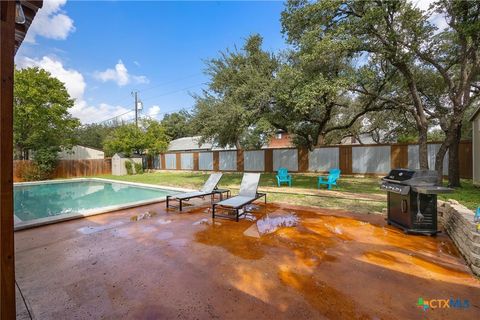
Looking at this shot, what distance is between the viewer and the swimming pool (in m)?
6.57

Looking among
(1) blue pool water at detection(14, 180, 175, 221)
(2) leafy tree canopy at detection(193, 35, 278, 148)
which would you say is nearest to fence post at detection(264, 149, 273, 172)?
(2) leafy tree canopy at detection(193, 35, 278, 148)

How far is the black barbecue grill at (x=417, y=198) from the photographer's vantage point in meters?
3.79

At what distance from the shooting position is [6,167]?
4.25 feet

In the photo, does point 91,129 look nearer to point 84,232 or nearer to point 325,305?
point 84,232

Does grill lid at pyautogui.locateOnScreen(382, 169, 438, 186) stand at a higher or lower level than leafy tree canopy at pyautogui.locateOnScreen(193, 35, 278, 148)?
lower

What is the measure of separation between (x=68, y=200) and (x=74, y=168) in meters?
9.44

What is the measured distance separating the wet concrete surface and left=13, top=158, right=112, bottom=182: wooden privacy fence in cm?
1410

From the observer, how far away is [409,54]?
7734 millimetres

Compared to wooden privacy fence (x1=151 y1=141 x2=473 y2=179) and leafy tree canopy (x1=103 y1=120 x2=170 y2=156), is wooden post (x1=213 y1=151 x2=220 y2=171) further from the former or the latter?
leafy tree canopy (x1=103 y1=120 x2=170 y2=156)

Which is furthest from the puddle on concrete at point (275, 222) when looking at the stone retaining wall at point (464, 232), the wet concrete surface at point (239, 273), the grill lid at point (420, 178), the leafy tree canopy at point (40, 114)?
the leafy tree canopy at point (40, 114)

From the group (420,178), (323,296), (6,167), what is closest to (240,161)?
(420,178)

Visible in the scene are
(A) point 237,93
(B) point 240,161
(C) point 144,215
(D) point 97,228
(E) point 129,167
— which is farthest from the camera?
(E) point 129,167

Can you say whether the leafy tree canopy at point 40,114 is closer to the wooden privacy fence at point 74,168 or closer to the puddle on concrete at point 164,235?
the wooden privacy fence at point 74,168

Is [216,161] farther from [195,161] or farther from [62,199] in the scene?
[62,199]
